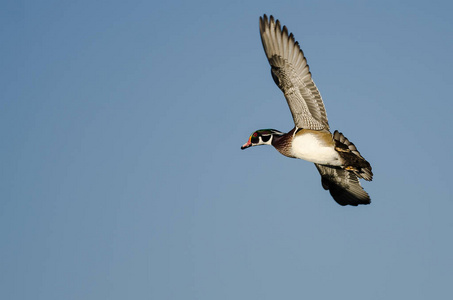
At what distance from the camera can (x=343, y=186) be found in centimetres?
2148

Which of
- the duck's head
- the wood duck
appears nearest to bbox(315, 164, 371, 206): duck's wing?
the wood duck

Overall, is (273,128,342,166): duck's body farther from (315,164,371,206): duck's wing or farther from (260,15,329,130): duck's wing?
(315,164,371,206): duck's wing

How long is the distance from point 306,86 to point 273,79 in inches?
38.8

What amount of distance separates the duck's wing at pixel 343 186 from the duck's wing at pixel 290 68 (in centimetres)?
312

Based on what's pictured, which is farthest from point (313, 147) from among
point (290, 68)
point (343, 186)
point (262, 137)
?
point (343, 186)

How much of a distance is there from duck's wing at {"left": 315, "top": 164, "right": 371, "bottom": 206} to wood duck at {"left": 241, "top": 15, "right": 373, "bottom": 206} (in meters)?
2.21

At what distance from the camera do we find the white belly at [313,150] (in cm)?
1847

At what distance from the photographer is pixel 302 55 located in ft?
59.9

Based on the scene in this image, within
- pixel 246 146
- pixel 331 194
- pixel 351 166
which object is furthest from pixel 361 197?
pixel 246 146

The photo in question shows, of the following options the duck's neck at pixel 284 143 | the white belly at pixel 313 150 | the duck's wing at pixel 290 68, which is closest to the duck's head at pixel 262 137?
the duck's neck at pixel 284 143

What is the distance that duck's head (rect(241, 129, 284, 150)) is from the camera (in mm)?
19641

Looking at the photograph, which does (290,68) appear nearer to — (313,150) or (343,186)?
(313,150)

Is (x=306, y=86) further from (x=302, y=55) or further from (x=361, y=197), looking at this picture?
(x=361, y=197)

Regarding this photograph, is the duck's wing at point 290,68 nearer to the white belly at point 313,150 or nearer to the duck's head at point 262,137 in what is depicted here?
the white belly at point 313,150
